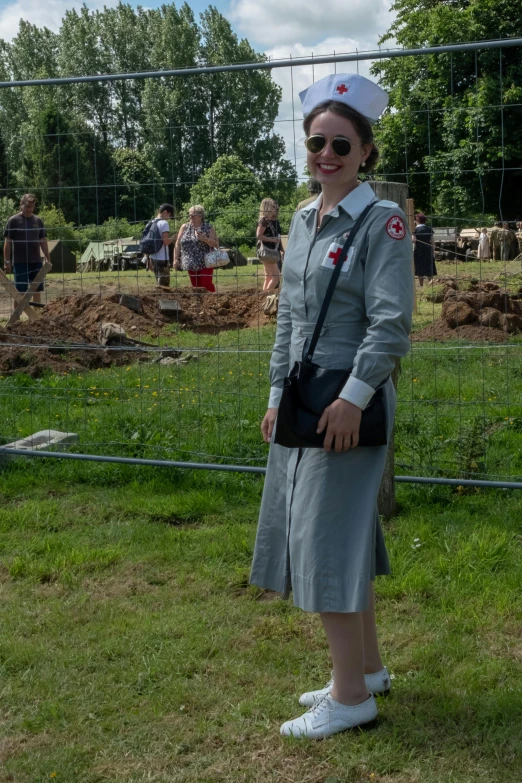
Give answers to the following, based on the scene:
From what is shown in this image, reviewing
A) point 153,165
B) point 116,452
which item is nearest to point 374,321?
point 153,165

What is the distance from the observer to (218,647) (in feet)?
12.7

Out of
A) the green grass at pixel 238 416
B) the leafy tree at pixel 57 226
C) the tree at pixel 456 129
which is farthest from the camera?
the leafy tree at pixel 57 226

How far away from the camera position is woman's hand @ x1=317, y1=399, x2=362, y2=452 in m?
2.86

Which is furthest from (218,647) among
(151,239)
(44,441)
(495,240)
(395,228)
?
(495,240)

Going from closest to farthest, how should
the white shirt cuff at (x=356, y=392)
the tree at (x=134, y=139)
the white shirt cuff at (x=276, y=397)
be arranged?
the white shirt cuff at (x=356, y=392) → the white shirt cuff at (x=276, y=397) → the tree at (x=134, y=139)

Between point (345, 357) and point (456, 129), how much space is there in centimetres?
255

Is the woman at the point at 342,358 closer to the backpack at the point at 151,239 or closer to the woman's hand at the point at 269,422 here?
the woman's hand at the point at 269,422

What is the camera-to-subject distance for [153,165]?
562cm

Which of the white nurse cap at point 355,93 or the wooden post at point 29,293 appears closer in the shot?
the white nurse cap at point 355,93

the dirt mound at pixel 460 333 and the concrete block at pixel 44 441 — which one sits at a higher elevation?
the dirt mound at pixel 460 333

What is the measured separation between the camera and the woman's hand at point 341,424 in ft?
9.38

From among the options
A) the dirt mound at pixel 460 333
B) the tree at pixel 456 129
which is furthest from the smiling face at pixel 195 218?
the dirt mound at pixel 460 333

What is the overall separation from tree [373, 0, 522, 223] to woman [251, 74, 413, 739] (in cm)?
195

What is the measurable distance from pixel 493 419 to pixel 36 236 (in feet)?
12.0
